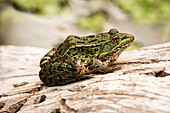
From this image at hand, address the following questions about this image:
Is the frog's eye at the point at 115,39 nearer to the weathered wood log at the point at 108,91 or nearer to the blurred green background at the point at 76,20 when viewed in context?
the weathered wood log at the point at 108,91

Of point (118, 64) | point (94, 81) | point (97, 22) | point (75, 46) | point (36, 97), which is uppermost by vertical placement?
point (97, 22)

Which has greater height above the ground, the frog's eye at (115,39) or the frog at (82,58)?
the frog's eye at (115,39)

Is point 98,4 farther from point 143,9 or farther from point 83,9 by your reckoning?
point 143,9

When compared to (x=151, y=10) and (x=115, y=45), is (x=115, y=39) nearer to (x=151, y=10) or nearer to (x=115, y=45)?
(x=115, y=45)

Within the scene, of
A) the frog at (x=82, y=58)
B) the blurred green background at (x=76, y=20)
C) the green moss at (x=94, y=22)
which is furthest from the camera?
the green moss at (x=94, y=22)

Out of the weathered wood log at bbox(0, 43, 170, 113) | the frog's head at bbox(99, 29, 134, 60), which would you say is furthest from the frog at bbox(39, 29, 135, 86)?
the weathered wood log at bbox(0, 43, 170, 113)

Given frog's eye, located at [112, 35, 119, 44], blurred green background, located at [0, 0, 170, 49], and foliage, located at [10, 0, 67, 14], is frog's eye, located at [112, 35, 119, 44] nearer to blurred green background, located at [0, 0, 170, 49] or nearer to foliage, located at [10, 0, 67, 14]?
blurred green background, located at [0, 0, 170, 49]

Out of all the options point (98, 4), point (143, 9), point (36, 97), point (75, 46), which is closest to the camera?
point (36, 97)

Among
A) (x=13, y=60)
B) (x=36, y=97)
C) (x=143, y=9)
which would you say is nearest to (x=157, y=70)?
(x=36, y=97)

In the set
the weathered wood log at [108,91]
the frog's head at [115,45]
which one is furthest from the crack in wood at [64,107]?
the frog's head at [115,45]
